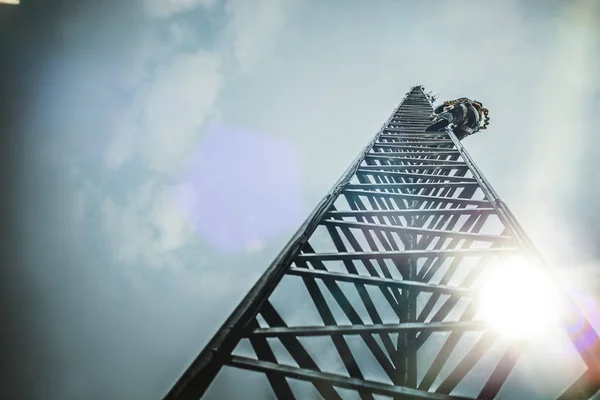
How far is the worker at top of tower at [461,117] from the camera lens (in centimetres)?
817

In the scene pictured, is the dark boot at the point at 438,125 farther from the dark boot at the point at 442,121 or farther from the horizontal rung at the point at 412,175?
the horizontal rung at the point at 412,175

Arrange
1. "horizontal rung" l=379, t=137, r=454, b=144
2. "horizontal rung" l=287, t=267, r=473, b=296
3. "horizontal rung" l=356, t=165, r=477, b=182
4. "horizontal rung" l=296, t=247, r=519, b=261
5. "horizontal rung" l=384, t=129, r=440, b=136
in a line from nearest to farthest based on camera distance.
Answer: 1. "horizontal rung" l=287, t=267, r=473, b=296
2. "horizontal rung" l=296, t=247, r=519, b=261
3. "horizontal rung" l=356, t=165, r=477, b=182
4. "horizontal rung" l=379, t=137, r=454, b=144
5. "horizontal rung" l=384, t=129, r=440, b=136

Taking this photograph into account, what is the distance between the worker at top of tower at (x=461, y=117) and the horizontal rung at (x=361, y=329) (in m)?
6.62

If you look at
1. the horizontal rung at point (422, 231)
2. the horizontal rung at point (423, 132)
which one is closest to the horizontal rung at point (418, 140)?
the horizontal rung at point (423, 132)

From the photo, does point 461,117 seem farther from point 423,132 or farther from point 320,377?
point 320,377

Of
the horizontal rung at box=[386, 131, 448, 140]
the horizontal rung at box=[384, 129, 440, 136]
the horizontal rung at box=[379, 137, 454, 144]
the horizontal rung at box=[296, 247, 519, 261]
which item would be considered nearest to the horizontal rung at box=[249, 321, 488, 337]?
the horizontal rung at box=[296, 247, 519, 261]

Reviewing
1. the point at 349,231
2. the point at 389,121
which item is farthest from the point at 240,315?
the point at 389,121

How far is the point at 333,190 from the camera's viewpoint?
4.80 metres

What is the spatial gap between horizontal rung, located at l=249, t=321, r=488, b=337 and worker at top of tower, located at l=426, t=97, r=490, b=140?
6.62 meters

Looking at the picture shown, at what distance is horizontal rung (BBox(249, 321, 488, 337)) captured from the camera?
101 inches

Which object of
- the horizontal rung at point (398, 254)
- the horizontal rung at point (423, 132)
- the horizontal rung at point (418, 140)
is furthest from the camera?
the horizontal rung at point (423, 132)

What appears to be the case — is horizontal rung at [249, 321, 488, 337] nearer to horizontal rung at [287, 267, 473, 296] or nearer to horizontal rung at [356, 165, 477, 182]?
horizontal rung at [287, 267, 473, 296]

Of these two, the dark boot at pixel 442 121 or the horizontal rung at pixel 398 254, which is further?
the dark boot at pixel 442 121

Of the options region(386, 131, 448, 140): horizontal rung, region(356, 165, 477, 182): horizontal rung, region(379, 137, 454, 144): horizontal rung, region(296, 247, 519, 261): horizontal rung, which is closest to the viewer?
region(296, 247, 519, 261): horizontal rung
